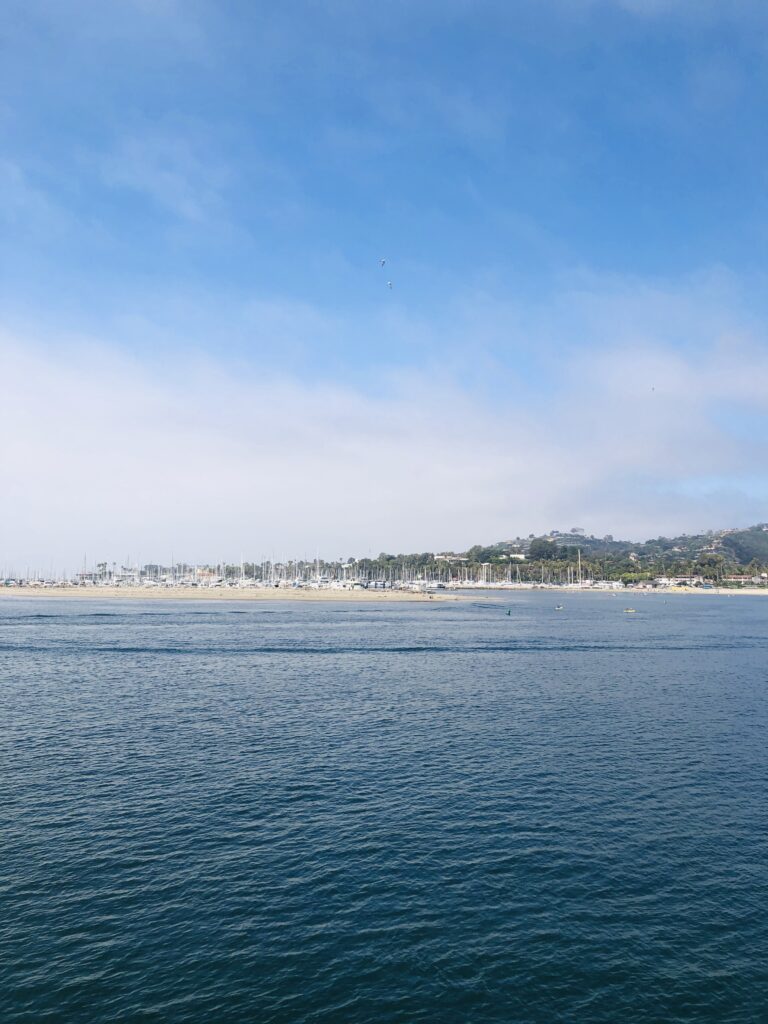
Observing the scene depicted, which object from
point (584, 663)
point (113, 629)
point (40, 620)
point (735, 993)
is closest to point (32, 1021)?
point (735, 993)

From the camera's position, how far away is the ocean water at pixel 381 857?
22.8 m

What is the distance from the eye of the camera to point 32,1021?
20.9m

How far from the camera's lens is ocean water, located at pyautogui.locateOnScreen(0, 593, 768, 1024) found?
2280 cm

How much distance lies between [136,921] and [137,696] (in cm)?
4467

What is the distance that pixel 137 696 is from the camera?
6825cm

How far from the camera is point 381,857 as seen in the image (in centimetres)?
3212

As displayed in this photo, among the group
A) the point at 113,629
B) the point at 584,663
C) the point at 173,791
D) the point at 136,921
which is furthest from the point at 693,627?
the point at 136,921

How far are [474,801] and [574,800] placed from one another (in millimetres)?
5902

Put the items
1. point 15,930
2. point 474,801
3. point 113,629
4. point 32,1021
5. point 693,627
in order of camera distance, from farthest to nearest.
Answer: point 693,627 < point 113,629 < point 474,801 < point 15,930 < point 32,1021

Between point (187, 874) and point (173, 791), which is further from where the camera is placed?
point (173, 791)

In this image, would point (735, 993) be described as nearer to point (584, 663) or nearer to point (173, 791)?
point (173, 791)

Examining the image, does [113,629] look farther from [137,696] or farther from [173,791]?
[173,791]

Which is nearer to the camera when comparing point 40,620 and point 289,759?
point 289,759

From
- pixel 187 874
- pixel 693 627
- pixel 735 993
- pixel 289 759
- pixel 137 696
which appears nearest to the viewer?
pixel 735 993
